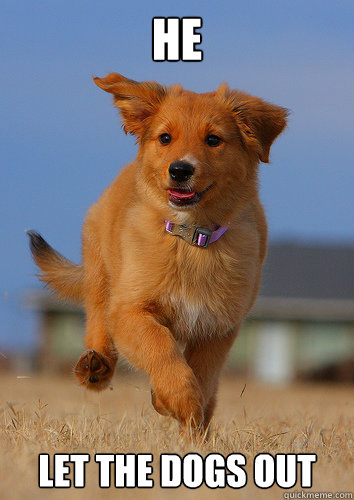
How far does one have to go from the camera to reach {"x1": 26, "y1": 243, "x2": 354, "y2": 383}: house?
21.8 metres

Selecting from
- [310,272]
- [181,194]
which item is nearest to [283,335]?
[310,272]

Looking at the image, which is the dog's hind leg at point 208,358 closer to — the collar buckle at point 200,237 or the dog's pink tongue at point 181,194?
the collar buckle at point 200,237

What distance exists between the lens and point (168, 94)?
16.2ft

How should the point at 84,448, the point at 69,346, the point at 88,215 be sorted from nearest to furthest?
the point at 84,448, the point at 88,215, the point at 69,346

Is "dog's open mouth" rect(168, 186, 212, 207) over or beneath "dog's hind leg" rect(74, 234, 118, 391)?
over

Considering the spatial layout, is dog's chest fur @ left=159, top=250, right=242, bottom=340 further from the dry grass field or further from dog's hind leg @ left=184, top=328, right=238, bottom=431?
the dry grass field

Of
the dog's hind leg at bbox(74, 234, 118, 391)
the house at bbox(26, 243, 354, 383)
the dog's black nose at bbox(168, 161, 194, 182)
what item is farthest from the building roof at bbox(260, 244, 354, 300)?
the dog's black nose at bbox(168, 161, 194, 182)

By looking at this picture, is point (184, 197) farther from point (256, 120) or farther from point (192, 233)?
point (256, 120)

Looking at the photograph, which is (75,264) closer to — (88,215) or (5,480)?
(88,215)

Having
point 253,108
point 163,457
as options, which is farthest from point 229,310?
point 163,457

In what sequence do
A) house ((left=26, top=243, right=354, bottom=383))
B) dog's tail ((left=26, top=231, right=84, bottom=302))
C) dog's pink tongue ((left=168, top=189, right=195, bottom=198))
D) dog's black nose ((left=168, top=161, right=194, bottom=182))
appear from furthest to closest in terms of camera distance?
1. house ((left=26, top=243, right=354, bottom=383))
2. dog's tail ((left=26, top=231, right=84, bottom=302))
3. dog's pink tongue ((left=168, top=189, right=195, bottom=198))
4. dog's black nose ((left=168, top=161, right=194, bottom=182))

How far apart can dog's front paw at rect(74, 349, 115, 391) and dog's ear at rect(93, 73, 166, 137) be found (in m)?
1.33

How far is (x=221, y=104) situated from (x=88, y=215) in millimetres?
1580

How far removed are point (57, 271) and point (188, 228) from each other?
170 centimetres
